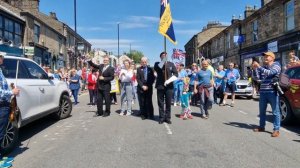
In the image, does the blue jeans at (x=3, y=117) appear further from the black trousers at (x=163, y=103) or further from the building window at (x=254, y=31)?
the building window at (x=254, y=31)

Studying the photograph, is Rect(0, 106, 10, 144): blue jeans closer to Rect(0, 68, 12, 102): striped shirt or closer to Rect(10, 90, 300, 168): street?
Rect(0, 68, 12, 102): striped shirt

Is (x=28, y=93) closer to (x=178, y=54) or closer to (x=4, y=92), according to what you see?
(x=4, y=92)

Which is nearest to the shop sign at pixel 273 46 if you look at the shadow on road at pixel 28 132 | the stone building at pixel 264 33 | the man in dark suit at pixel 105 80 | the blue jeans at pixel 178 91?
the stone building at pixel 264 33

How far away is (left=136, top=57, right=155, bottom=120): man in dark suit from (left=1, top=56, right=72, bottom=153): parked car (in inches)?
90.3

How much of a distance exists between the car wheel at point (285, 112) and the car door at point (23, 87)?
19.9 feet

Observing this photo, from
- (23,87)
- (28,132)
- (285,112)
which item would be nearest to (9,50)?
(28,132)

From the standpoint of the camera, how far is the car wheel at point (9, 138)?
247 inches

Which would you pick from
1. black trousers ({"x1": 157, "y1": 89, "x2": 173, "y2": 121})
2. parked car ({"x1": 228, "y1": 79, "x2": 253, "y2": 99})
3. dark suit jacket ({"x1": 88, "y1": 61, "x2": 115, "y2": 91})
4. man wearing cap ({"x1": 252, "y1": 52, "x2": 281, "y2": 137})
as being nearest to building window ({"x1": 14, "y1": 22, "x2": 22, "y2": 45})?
parked car ({"x1": 228, "y1": 79, "x2": 253, "y2": 99})

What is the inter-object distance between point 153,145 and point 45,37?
1162 inches

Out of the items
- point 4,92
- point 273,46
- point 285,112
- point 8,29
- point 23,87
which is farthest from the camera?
point 273,46

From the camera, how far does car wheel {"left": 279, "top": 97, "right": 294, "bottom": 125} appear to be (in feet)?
30.2

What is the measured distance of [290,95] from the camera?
358 inches

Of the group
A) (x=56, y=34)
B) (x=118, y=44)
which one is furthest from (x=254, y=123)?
(x=118, y=44)

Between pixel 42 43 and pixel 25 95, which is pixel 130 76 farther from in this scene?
pixel 42 43
